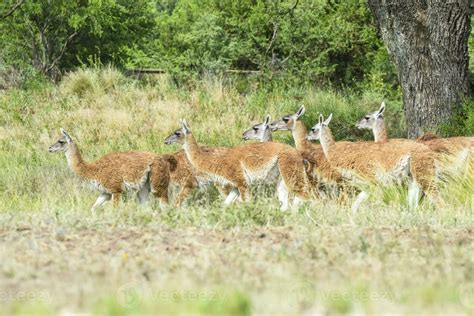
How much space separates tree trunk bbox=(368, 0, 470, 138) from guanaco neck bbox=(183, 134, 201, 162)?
438cm

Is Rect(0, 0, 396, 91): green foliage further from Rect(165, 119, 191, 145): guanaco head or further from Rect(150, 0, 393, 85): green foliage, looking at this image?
Rect(165, 119, 191, 145): guanaco head

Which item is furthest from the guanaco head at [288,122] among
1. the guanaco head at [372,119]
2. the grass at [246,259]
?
the grass at [246,259]

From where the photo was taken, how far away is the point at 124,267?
20.7 feet

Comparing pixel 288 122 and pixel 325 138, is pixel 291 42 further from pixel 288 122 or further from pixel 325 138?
pixel 325 138

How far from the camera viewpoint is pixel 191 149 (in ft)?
45.6

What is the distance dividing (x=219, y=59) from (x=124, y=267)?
72.7 feet

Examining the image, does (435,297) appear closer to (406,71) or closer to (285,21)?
(406,71)

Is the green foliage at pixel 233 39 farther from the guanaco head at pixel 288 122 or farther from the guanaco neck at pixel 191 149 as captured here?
the guanaco neck at pixel 191 149

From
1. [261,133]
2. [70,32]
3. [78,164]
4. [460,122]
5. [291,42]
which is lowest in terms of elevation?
[291,42]

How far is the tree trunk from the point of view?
1540 centimetres

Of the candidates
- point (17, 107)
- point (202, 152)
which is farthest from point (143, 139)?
point (202, 152)

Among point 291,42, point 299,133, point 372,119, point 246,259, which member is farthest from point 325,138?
point 291,42

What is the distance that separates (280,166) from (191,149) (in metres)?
1.89

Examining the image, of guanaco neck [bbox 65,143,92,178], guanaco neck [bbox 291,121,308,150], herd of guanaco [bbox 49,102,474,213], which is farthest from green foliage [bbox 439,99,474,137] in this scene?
guanaco neck [bbox 65,143,92,178]
